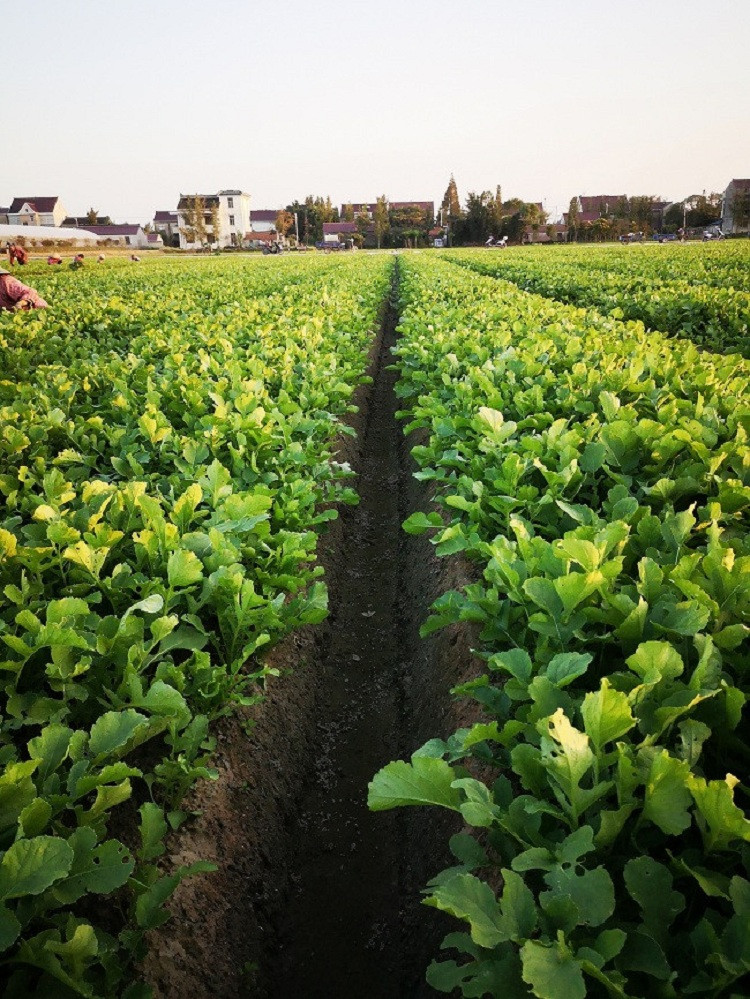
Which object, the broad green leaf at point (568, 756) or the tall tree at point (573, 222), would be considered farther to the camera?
the tall tree at point (573, 222)

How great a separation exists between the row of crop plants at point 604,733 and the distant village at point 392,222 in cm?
8169

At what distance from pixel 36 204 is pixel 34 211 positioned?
9.77 feet

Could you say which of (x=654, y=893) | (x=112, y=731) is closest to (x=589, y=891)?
(x=654, y=893)

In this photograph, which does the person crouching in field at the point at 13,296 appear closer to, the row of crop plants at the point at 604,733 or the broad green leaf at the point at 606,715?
the row of crop plants at the point at 604,733

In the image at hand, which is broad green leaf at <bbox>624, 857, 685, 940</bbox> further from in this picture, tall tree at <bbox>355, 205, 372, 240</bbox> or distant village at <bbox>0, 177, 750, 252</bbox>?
tall tree at <bbox>355, 205, 372, 240</bbox>

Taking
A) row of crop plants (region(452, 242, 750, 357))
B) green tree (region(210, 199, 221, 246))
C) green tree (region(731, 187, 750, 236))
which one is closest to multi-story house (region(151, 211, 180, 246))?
green tree (region(210, 199, 221, 246))

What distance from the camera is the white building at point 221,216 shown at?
368 ft

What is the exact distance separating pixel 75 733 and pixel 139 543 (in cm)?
106

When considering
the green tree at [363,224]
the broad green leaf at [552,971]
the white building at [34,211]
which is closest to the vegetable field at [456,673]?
the broad green leaf at [552,971]

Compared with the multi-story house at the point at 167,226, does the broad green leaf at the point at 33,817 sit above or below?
A: below

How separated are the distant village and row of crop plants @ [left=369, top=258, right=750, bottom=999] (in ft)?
268

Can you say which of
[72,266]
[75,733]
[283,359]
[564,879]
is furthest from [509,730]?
[72,266]

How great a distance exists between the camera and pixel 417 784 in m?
1.62

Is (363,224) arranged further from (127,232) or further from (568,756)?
(568,756)
